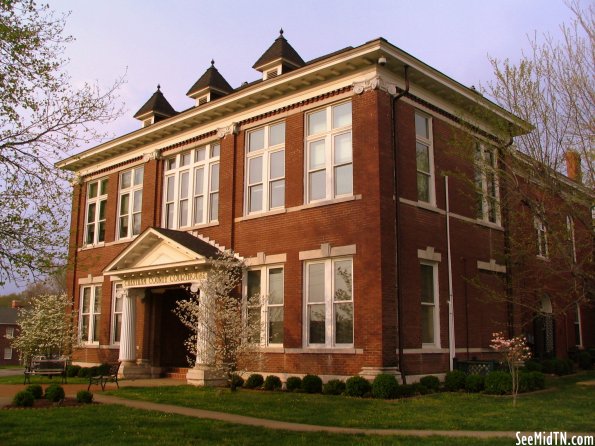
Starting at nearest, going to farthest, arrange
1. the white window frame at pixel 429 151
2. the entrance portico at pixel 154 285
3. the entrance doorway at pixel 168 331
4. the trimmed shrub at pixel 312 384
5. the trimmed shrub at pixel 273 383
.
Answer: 1. the trimmed shrub at pixel 312 384
2. the trimmed shrub at pixel 273 383
3. the white window frame at pixel 429 151
4. the entrance portico at pixel 154 285
5. the entrance doorway at pixel 168 331

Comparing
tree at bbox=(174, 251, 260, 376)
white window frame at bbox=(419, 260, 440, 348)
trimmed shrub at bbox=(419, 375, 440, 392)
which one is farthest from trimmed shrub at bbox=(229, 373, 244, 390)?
white window frame at bbox=(419, 260, 440, 348)

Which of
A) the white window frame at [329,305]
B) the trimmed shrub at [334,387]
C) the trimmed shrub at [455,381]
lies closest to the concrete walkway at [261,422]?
the trimmed shrub at [334,387]

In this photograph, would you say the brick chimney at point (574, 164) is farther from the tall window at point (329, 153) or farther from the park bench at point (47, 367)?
the park bench at point (47, 367)

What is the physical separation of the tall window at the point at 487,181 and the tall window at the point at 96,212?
1721 centimetres

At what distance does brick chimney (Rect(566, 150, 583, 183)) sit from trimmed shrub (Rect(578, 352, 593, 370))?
12815 mm

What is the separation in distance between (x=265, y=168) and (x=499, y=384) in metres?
10.2

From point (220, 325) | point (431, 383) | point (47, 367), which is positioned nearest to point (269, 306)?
point (220, 325)

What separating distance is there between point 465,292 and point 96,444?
14.1 metres

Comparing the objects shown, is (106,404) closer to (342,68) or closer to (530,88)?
(342,68)

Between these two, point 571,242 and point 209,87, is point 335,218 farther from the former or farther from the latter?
point 209,87

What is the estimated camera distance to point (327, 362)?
60.5ft

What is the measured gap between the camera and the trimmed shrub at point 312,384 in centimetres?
1772

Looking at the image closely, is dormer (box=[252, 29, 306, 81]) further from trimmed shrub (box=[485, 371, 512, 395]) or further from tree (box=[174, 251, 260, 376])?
trimmed shrub (box=[485, 371, 512, 395])

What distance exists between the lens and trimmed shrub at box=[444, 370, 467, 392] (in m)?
17.6
